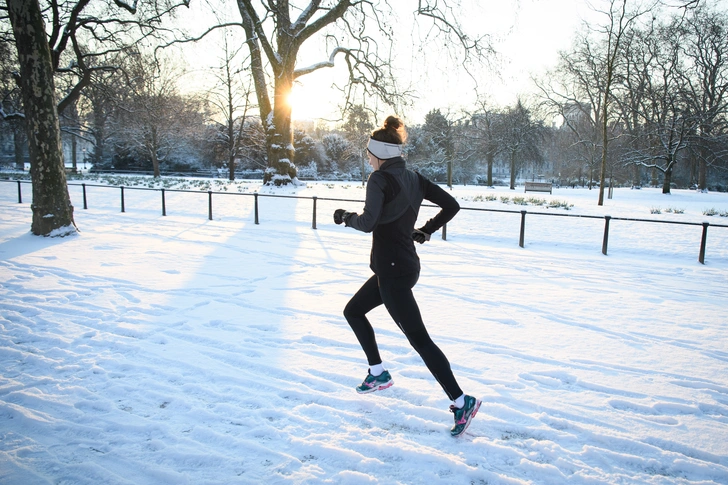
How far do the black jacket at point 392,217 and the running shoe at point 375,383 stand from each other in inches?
36.9

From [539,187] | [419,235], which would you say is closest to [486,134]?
[539,187]

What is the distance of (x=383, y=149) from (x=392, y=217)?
47 centimetres

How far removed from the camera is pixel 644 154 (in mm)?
33875

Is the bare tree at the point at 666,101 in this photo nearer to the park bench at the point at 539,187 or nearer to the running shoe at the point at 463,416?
the park bench at the point at 539,187

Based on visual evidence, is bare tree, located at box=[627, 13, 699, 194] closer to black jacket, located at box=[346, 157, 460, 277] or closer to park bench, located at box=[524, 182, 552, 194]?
park bench, located at box=[524, 182, 552, 194]

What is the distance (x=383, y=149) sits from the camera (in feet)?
9.20

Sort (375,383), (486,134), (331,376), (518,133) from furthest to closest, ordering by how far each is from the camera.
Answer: (486,134), (518,133), (331,376), (375,383)

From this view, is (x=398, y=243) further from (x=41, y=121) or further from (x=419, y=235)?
(x=41, y=121)

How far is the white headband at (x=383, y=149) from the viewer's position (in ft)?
9.17

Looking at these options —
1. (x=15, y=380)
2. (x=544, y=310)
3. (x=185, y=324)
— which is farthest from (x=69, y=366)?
(x=544, y=310)

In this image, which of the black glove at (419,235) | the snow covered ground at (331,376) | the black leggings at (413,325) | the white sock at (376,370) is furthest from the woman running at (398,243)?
the white sock at (376,370)

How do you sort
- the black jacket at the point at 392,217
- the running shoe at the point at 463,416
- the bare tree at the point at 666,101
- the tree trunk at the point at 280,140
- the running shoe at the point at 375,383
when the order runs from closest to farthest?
the black jacket at the point at 392,217 < the running shoe at the point at 463,416 < the running shoe at the point at 375,383 < the tree trunk at the point at 280,140 < the bare tree at the point at 666,101

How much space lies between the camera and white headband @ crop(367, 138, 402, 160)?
2.79 meters

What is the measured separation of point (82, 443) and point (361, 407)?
1803mm
